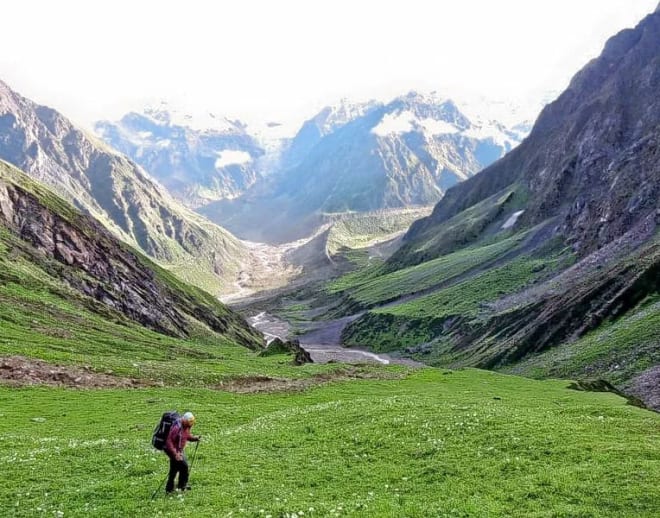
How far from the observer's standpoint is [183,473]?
22812 millimetres

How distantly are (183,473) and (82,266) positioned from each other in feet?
359

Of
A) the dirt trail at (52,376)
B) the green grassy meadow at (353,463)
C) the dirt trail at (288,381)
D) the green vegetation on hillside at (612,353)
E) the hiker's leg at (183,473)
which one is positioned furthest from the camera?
the green vegetation on hillside at (612,353)

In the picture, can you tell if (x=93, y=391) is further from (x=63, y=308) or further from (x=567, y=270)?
(x=567, y=270)

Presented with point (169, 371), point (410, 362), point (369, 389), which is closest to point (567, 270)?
point (410, 362)

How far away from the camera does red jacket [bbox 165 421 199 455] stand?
2200 cm

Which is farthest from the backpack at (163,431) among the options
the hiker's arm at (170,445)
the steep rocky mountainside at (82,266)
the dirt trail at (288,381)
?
the steep rocky mountainside at (82,266)

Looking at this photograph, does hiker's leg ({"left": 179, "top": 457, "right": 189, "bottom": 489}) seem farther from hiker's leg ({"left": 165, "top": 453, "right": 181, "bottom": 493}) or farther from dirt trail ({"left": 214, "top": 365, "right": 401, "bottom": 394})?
dirt trail ({"left": 214, "top": 365, "right": 401, "bottom": 394})

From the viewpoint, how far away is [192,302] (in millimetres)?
158625

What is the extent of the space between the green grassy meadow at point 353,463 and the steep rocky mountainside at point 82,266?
67.8m

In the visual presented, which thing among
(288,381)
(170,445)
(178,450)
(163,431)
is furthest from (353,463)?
(288,381)

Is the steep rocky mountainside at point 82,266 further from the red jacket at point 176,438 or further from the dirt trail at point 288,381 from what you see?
the red jacket at point 176,438

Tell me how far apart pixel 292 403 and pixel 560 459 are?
97.5 ft

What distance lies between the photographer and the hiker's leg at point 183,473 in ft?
74.3

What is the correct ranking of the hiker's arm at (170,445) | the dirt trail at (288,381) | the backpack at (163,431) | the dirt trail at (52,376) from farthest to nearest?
the dirt trail at (288,381)
the dirt trail at (52,376)
the backpack at (163,431)
the hiker's arm at (170,445)
